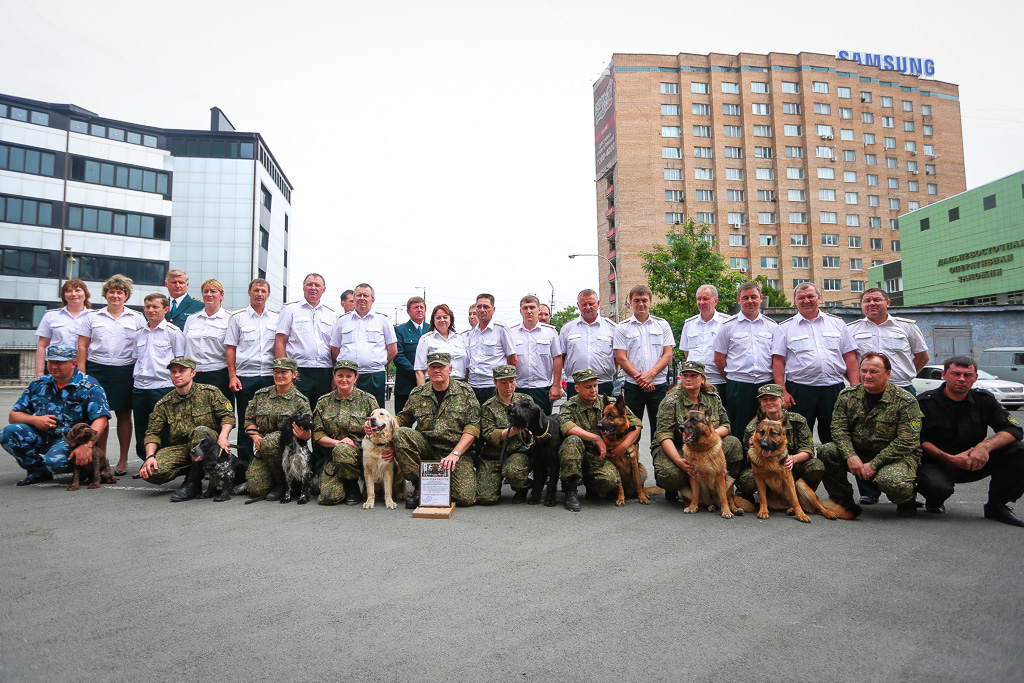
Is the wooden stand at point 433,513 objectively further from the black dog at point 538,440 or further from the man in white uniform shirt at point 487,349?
the man in white uniform shirt at point 487,349

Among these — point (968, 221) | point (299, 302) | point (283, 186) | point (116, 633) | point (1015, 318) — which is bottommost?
point (116, 633)

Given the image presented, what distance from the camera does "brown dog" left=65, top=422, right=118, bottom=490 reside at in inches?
252

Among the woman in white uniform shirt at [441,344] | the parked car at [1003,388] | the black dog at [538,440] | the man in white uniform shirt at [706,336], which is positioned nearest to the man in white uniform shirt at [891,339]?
the man in white uniform shirt at [706,336]

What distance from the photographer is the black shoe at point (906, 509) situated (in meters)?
5.34

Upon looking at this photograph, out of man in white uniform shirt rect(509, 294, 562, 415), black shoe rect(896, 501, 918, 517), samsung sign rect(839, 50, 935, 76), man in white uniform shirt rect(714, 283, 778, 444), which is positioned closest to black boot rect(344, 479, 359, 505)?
man in white uniform shirt rect(509, 294, 562, 415)

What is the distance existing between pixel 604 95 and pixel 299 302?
61.2 m

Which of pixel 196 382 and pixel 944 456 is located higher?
pixel 196 382

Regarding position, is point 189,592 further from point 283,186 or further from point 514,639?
point 283,186

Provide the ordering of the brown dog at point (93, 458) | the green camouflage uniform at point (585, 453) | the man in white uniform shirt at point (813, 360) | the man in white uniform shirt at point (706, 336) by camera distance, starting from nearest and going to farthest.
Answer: the green camouflage uniform at point (585, 453)
the man in white uniform shirt at point (813, 360)
the brown dog at point (93, 458)
the man in white uniform shirt at point (706, 336)

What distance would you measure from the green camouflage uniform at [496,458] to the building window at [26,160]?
50.5 m

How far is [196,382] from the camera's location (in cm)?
696

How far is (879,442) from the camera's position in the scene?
5496 mm

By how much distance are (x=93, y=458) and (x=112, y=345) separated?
4.91 feet

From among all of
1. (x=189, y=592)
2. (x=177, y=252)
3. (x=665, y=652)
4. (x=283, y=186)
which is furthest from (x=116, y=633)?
(x=283, y=186)
